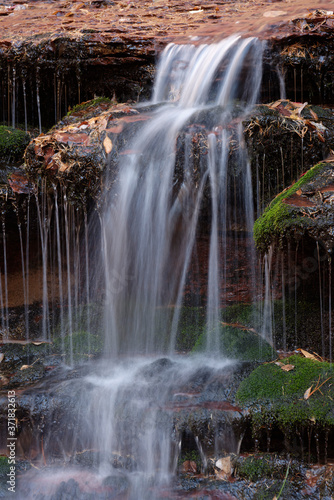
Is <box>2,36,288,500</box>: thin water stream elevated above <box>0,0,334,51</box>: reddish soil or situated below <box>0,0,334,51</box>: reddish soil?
below

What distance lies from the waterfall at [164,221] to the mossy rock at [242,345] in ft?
0.28

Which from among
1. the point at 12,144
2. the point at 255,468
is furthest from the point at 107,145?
the point at 255,468

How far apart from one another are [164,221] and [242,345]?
129cm

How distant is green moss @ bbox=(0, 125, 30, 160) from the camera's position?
16.6 ft

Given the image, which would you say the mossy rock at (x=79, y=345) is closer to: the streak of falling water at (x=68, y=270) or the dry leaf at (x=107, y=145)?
the streak of falling water at (x=68, y=270)

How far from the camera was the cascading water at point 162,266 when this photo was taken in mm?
3086

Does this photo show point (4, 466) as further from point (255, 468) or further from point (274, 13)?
point (274, 13)

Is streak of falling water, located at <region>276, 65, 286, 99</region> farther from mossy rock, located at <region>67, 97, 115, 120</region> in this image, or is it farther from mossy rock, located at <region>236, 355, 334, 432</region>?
mossy rock, located at <region>236, 355, 334, 432</region>

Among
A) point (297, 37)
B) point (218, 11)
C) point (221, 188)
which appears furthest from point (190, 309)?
point (218, 11)

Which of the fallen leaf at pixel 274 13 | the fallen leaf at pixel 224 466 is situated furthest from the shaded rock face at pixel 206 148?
the fallen leaf at pixel 274 13

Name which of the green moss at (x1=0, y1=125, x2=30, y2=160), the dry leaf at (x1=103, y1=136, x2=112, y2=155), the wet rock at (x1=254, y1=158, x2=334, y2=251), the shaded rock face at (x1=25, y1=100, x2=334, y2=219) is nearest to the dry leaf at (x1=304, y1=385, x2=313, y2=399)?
the wet rock at (x1=254, y1=158, x2=334, y2=251)

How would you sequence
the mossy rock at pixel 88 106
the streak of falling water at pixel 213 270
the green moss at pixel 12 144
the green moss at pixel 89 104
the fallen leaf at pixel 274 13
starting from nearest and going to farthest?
the streak of falling water at pixel 213 270
the green moss at pixel 12 144
the mossy rock at pixel 88 106
the green moss at pixel 89 104
the fallen leaf at pixel 274 13

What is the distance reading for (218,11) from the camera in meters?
6.63

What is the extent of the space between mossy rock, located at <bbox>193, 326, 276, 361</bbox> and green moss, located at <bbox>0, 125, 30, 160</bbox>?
118 inches
